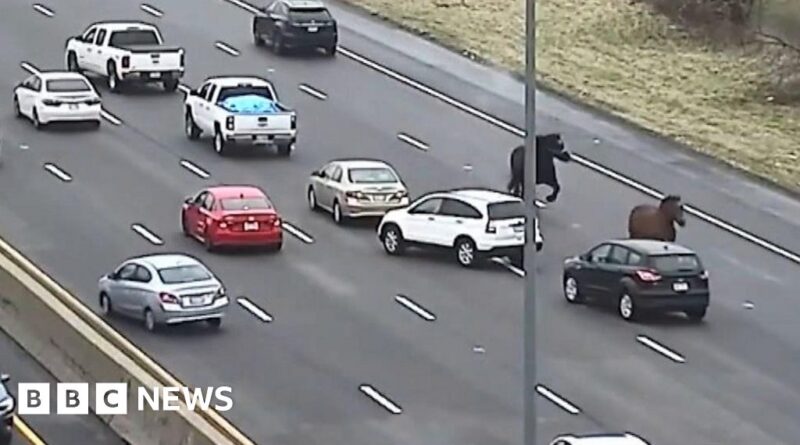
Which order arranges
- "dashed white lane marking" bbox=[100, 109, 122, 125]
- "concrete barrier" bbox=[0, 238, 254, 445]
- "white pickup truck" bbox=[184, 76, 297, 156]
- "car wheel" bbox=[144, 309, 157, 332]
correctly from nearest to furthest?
"concrete barrier" bbox=[0, 238, 254, 445]
"car wheel" bbox=[144, 309, 157, 332]
"white pickup truck" bbox=[184, 76, 297, 156]
"dashed white lane marking" bbox=[100, 109, 122, 125]

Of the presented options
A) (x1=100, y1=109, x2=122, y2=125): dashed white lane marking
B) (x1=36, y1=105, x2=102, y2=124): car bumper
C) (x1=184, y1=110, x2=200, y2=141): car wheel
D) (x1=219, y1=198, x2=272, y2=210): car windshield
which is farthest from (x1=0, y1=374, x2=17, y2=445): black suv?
(x1=100, y1=109, x2=122, y2=125): dashed white lane marking

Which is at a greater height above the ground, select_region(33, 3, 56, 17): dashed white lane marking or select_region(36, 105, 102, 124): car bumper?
select_region(36, 105, 102, 124): car bumper

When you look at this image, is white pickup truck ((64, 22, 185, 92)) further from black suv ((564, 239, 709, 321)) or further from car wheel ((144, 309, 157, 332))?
car wheel ((144, 309, 157, 332))

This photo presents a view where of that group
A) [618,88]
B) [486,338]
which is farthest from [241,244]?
[618,88]

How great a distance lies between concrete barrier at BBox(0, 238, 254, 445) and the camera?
2928cm

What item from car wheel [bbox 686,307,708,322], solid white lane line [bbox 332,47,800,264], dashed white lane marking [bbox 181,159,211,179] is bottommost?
solid white lane line [bbox 332,47,800,264]

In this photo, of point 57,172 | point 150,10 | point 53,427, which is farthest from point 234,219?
point 150,10

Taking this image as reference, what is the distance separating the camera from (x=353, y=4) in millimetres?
70062

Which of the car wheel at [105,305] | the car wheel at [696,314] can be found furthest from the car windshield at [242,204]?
the car wheel at [696,314]

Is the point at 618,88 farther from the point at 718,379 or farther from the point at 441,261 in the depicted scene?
the point at 718,379

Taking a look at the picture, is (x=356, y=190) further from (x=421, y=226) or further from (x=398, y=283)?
(x=398, y=283)

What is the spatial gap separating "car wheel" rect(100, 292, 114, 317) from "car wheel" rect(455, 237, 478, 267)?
8.17 m

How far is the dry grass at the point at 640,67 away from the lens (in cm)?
5736

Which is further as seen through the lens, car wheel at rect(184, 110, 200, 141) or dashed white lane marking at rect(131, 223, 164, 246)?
car wheel at rect(184, 110, 200, 141)
